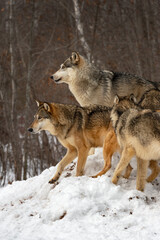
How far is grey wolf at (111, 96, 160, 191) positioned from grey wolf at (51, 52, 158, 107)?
2152 millimetres

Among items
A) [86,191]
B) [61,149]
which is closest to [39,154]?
[61,149]

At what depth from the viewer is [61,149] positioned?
12305 mm

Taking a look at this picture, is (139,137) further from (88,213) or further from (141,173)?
(88,213)

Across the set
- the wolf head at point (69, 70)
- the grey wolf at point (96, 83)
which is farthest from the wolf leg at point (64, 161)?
the wolf head at point (69, 70)

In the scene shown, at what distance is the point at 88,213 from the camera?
15.4ft

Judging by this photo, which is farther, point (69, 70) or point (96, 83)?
point (69, 70)

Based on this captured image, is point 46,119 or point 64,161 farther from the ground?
point 46,119

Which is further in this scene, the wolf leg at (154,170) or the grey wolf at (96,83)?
the grey wolf at (96,83)

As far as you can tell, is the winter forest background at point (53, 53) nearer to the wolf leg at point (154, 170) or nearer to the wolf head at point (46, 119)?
the wolf head at point (46, 119)

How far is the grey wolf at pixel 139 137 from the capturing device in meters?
4.73

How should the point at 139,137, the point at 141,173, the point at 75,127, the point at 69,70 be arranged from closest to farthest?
the point at 139,137 < the point at 141,173 < the point at 75,127 < the point at 69,70

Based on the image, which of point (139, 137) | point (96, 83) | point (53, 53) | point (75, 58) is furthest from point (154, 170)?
point (53, 53)

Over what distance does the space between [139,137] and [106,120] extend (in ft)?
4.66

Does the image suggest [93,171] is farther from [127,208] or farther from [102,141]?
[127,208]
